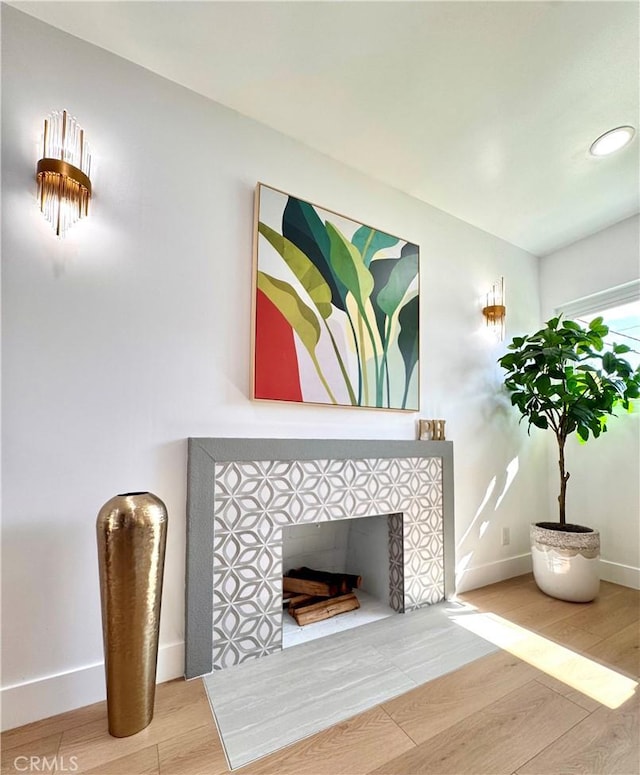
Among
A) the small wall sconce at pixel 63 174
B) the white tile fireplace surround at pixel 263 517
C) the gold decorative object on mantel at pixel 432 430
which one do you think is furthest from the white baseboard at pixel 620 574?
the small wall sconce at pixel 63 174

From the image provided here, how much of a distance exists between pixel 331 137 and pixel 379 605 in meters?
2.62

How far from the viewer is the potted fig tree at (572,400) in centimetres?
223

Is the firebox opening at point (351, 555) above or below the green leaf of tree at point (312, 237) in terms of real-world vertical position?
below

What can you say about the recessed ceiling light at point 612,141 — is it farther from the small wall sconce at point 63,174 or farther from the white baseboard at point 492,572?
the white baseboard at point 492,572

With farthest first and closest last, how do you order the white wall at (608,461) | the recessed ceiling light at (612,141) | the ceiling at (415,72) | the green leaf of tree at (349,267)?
the white wall at (608,461), the green leaf of tree at (349,267), the recessed ceiling light at (612,141), the ceiling at (415,72)

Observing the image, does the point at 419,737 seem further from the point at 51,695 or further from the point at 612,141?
the point at 612,141

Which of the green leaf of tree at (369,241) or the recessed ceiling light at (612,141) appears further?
the green leaf of tree at (369,241)

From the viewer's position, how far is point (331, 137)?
6.40ft

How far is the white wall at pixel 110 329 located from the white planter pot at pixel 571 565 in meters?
1.39

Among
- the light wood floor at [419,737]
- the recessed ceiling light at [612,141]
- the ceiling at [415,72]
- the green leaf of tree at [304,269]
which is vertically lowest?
the light wood floor at [419,737]

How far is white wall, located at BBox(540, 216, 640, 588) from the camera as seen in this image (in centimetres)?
253

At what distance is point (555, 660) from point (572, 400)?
1.44 metres

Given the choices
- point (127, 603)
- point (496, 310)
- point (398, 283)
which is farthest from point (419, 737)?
point (496, 310)

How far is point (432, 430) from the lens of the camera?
7.52ft
